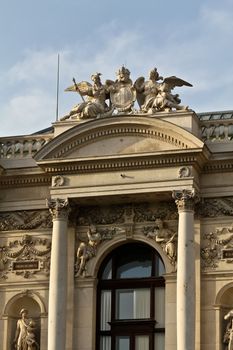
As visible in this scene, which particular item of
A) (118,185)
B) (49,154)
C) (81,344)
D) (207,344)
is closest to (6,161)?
(49,154)

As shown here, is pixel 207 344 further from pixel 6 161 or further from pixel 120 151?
pixel 6 161

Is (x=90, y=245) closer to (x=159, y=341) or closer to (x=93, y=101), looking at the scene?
(x=159, y=341)

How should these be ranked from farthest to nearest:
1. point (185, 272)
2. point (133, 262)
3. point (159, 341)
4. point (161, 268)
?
point (133, 262) → point (161, 268) → point (159, 341) → point (185, 272)

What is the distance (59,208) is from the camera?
27734 mm

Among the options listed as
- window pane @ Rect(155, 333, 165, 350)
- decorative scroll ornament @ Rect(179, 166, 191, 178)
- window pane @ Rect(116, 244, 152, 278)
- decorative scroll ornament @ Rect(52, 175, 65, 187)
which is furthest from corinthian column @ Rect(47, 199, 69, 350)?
decorative scroll ornament @ Rect(179, 166, 191, 178)

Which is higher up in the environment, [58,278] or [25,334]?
[58,278]

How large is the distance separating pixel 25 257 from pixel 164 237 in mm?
3716

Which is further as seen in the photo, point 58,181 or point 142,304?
point 58,181

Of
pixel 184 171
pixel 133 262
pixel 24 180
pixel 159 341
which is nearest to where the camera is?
pixel 184 171

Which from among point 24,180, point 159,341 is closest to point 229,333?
point 159,341

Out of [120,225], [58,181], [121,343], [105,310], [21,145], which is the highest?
[21,145]

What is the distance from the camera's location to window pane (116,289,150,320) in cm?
2778

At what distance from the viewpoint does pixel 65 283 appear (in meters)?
27.4

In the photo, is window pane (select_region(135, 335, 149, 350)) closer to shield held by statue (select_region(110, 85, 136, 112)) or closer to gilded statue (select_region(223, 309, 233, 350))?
gilded statue (select_region(223, 309, 233, 350))
